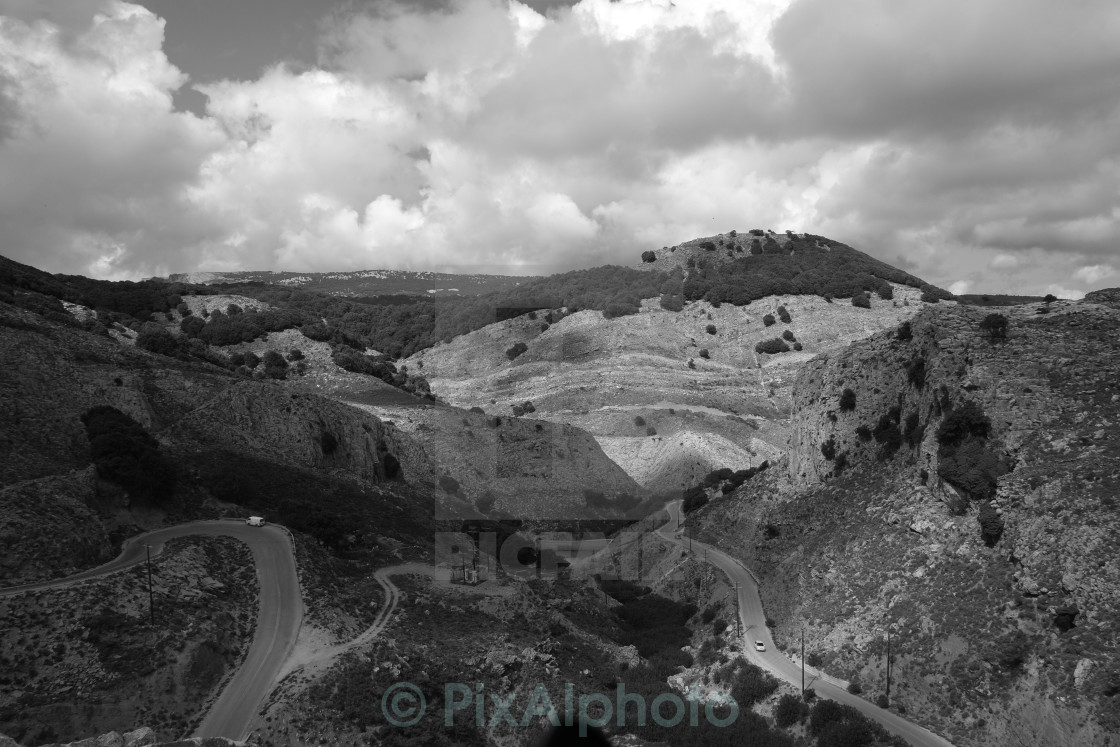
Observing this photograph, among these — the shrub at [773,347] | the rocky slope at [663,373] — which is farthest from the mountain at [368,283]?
the shrub at [773,347]

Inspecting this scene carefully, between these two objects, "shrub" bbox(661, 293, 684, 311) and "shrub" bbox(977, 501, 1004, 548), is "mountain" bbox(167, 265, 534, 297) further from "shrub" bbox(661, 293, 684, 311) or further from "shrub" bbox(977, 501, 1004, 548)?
"shrub" bbox(977, 501, 1004, 548)

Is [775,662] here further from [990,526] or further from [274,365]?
[274,365]

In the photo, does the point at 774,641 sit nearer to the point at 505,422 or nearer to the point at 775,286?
the point at 505,422

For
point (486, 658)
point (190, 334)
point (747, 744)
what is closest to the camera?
point (747, 744)

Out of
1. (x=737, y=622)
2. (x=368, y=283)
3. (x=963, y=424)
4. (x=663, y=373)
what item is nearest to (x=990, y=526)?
(x=963, y=424)

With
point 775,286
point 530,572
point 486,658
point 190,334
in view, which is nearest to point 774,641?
point 486,658

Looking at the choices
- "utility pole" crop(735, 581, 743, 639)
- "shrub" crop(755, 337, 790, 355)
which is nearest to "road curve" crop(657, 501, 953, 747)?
"utility pole" crop(735, 581, 743, 639)
